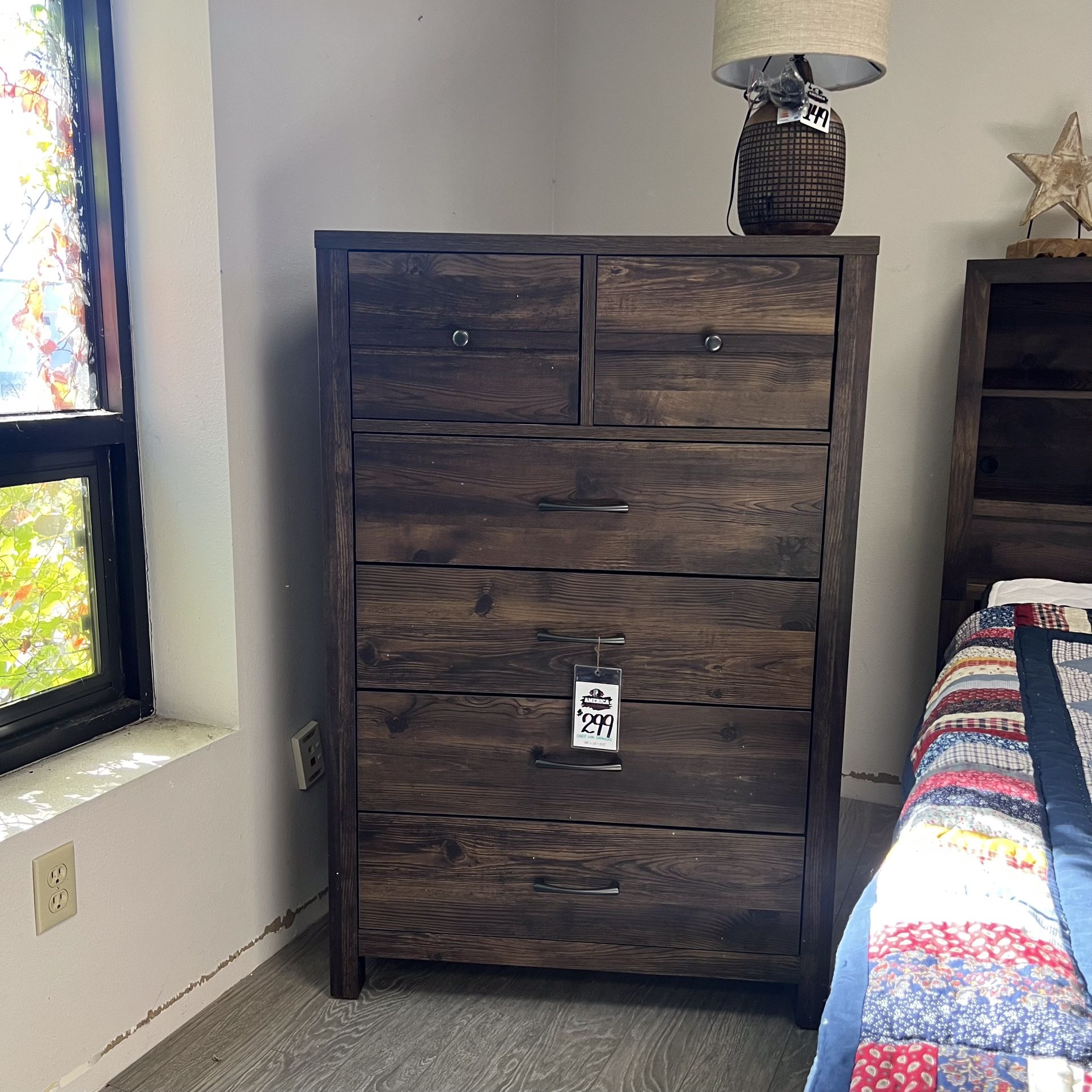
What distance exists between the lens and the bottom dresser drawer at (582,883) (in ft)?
4.99

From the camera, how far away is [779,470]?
4.67ft

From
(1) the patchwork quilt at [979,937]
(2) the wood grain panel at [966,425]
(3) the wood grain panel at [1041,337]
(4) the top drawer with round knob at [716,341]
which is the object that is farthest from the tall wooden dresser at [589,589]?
(3) the wood grain panel at [1041,337]

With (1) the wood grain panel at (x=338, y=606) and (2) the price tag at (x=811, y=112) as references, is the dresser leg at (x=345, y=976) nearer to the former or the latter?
(1) the wood grain panel at (x=338, y=606)

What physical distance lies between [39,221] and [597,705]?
0.99 metres

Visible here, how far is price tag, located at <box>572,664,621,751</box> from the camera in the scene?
4.89 feet

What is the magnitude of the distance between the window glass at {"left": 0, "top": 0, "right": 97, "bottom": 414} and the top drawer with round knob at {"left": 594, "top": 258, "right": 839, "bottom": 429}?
0.72 meters

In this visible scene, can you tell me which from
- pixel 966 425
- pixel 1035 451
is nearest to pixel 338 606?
pixel 966 425

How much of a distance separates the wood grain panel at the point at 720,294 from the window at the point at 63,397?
0.71 m

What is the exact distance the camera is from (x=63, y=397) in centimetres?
144

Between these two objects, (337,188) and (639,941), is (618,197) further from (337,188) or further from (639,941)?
(639,941)

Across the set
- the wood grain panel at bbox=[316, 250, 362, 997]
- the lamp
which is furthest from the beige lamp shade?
the wood grain panel at bbox=[316, 250, 362, 997]

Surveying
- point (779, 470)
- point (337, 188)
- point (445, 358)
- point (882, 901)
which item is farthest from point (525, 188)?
point (882, 901)

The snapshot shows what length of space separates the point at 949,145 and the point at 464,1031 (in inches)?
73.5

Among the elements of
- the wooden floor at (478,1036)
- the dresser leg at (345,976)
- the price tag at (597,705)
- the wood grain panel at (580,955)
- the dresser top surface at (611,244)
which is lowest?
the wooden floor at (478,1036)
